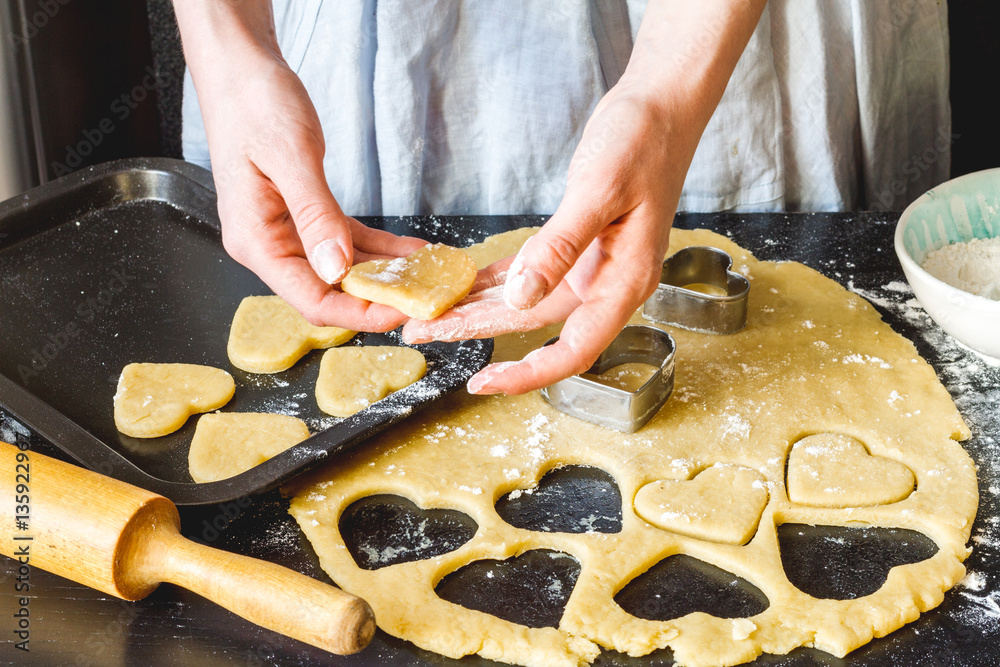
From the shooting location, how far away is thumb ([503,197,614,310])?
1.12 meters

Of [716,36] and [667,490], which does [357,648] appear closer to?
[667,490]

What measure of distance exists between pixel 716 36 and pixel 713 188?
1.96ft

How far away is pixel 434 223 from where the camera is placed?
6.14ft

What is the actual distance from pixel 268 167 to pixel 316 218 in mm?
158

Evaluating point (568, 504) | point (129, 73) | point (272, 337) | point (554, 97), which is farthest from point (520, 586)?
point (129, 73)

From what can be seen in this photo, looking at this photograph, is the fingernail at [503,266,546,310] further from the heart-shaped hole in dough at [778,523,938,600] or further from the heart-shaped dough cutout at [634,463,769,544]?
the heart-shaped hole in dough at [778,523,938,600]

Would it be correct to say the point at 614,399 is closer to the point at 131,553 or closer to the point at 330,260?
the point at 330,260

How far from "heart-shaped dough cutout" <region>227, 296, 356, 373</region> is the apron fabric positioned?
437mm

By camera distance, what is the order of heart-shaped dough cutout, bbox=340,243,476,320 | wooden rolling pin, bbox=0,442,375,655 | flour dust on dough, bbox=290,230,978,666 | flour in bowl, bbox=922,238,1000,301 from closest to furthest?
wooden rolling pin, bbox=0,442,375,655 → flour dust on dough, bbox=290,230,978,666 → heart-shaped dough cutout, bbox=340,243,476,320 → flour in bowl, bbox=922,238,1000,301

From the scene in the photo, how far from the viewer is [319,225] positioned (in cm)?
124

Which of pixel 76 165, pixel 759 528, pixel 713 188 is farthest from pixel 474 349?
pixel 76 165

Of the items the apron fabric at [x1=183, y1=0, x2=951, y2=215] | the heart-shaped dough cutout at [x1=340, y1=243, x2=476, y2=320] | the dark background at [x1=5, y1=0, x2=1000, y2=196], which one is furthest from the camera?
the dark background at [x1=5, y1=0, x2=1000, y2=196]

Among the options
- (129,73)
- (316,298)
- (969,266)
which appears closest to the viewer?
(316,298)

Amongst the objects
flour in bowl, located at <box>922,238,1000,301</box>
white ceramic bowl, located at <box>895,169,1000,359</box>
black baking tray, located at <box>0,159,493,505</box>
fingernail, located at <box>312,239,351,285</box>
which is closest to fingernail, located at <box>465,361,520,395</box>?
black baking tray, located at <box>0,159,493,505</box>
